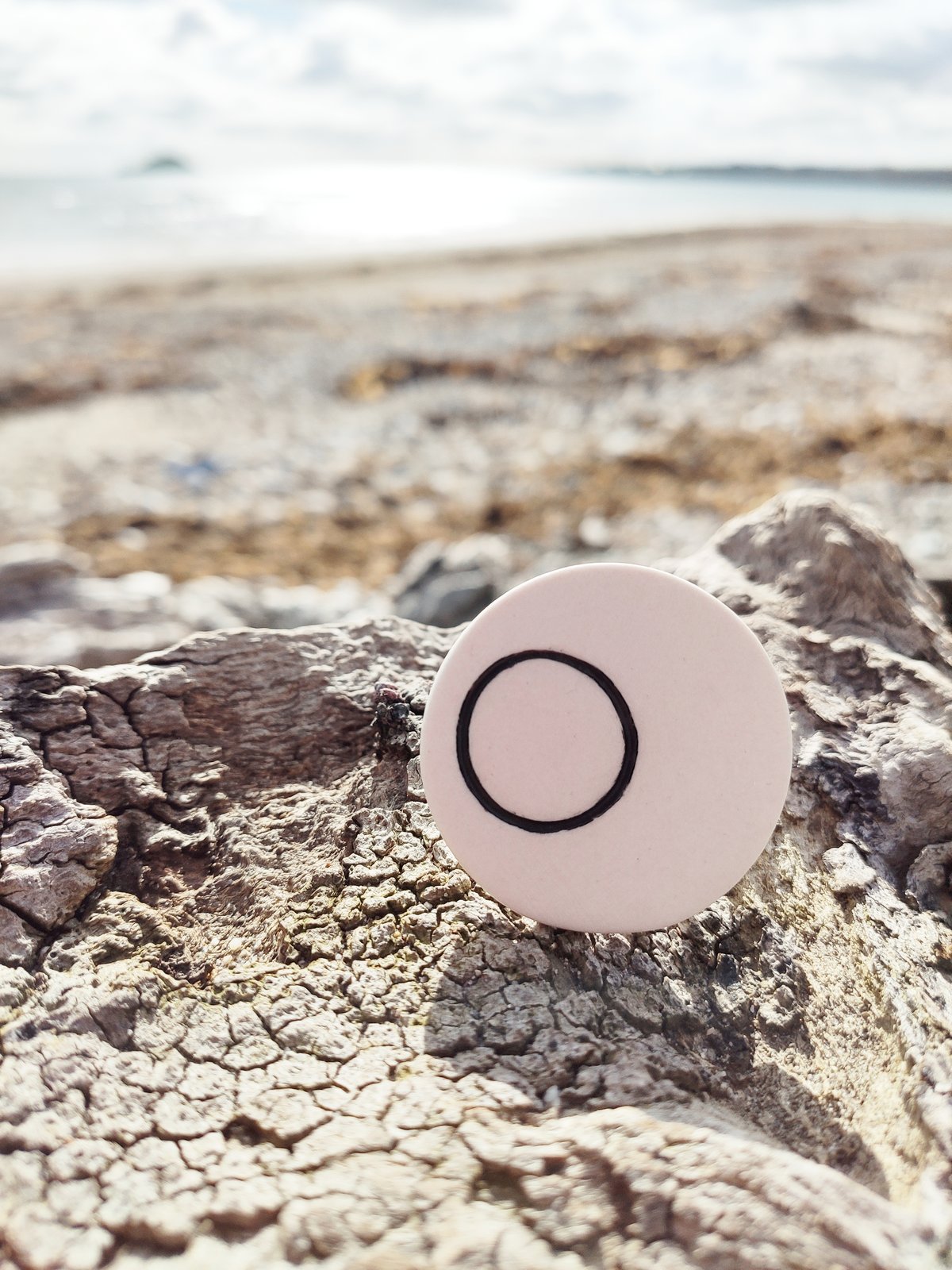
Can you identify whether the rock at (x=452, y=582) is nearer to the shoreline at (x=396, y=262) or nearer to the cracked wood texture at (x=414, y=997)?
the cracked wood texture at (x=414, y=997)

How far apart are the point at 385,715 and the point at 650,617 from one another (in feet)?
2.12

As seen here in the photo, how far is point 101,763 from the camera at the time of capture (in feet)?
5.81

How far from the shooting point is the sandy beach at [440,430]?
580 cm

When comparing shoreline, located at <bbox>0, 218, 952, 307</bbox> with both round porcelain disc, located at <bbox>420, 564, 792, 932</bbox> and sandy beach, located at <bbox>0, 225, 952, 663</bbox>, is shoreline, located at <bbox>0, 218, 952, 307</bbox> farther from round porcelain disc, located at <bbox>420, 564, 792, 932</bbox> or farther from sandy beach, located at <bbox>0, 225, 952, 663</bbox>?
round porcelain disc, located at <bbox>420, 564, 792, 932</bbox>

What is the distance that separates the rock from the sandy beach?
0.09 feet

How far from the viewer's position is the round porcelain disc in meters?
1.48

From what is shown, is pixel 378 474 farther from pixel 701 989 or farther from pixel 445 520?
pixel 701 989

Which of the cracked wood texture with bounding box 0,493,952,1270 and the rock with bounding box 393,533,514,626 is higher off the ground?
the cracked wood texture with bounding box 0,493,952,1270

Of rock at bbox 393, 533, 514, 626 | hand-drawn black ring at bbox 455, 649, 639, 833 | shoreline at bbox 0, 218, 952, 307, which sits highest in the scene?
shoreline at bbox 0, 218, 952, 307

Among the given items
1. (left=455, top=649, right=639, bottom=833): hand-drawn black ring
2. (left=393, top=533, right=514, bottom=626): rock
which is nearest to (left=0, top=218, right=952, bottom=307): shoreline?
(left=393, top=533, right=514, bottom=626): rock

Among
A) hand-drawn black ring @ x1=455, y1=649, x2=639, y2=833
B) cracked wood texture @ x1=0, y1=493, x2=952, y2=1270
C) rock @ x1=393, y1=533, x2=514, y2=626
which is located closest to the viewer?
cracked wood texture @ x1=0, y1=493, x2=952, y2=1270

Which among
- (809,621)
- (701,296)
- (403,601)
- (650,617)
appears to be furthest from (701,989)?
(701,296)

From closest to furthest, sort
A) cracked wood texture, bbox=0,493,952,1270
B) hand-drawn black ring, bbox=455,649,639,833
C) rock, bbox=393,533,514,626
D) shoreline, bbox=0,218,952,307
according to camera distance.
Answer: cracked wood texture, bbox=0,493,952,1270, hand-drawn black ring, bbox=455,649,639,833, rock, bbox=393,533,514,626, shoreline, bbox=0,218,952,307

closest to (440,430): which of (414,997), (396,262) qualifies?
(414,997)
